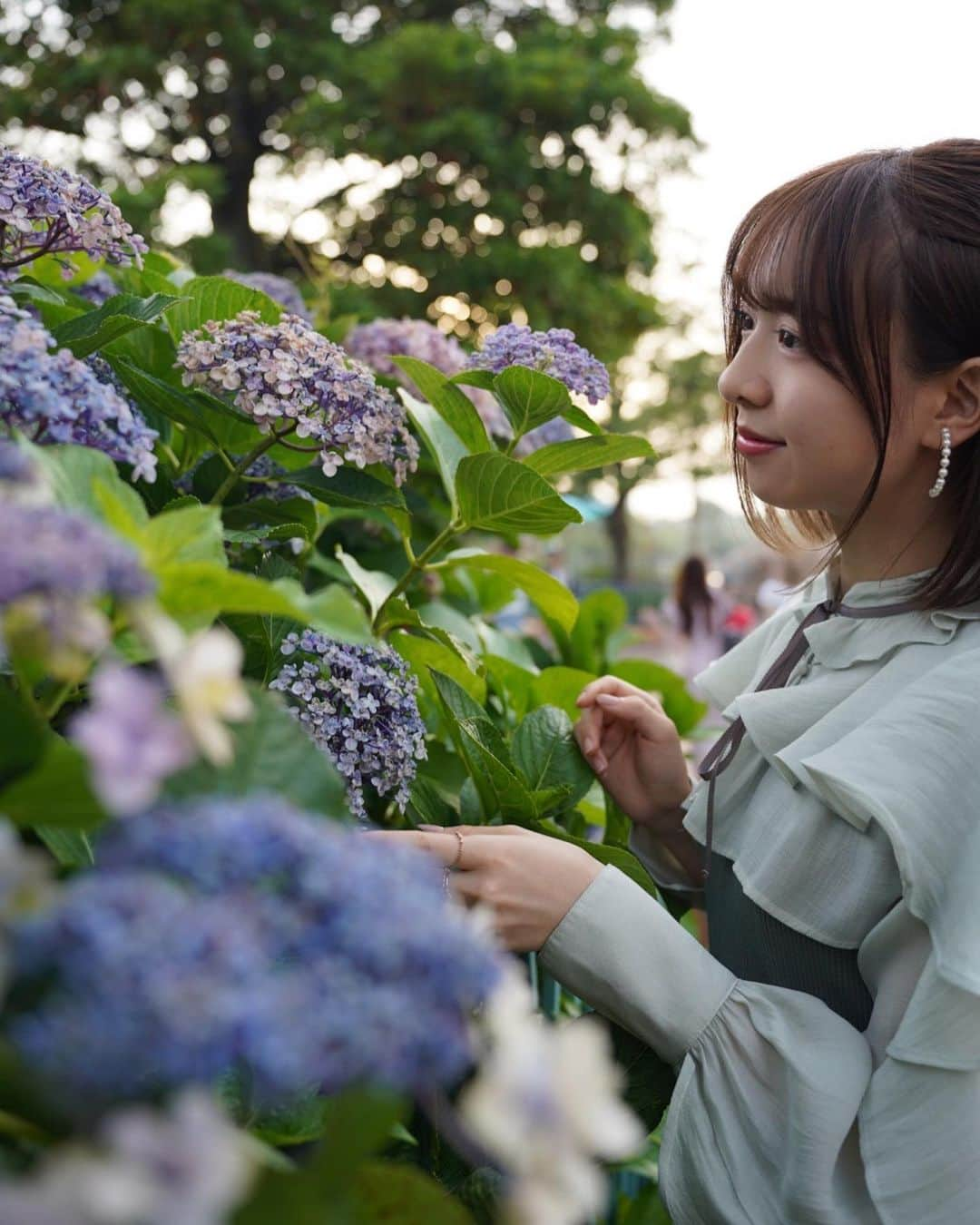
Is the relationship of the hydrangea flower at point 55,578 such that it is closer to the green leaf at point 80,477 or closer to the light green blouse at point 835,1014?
the green leaf at point 80,477

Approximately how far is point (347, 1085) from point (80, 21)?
14379 millimetres

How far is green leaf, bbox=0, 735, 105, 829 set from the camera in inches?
15.4

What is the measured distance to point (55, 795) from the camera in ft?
1.31

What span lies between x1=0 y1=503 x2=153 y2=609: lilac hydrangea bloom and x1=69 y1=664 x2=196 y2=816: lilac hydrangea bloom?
43mm

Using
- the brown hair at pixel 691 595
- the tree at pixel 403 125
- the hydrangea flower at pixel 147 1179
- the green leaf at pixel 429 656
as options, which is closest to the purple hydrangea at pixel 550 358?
the green leaf at pixel 429 656

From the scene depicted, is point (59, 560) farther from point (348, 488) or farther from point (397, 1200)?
point (348, 488)

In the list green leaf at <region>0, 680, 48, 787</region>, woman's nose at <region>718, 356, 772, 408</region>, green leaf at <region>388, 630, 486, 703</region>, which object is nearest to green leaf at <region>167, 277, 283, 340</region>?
green leaf at <region>388, 630, 486, 703</region>

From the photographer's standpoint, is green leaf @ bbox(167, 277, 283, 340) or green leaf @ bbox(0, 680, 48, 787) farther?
green leaf @ bbox(167, 277, 283, 340)

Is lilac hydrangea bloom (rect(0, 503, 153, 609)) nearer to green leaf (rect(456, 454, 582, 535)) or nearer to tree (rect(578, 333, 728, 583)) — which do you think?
green leaf (rect(456, 454, 582, 535))

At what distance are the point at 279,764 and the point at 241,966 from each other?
0.59ft

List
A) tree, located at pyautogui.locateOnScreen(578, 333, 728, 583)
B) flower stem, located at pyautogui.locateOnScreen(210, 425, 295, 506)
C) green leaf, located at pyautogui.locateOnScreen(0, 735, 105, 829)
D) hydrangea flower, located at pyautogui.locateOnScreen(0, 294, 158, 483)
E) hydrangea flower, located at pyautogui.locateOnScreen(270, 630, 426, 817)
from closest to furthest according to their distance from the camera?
green leaf, located at pyautogui.locateOnScreen(0, 735, 105, 829)
hydrangea flower, located at pyautogui.locateOnScreen(0, 294, 158, 483)
hydrangea flower, located at pyautogui.locateOnScreen(270, 630, 426, 817)
flower stem, located at pyautogui.locateOnScreen(210, 425, 295, 506)
tree, located at pyautogui.locateOnScreen(578, 333, 728, 583)

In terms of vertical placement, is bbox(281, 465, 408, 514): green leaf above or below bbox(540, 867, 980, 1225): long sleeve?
above

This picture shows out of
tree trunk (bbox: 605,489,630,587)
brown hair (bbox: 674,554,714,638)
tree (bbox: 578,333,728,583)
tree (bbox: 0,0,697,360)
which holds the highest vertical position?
tree (bbox: 0,0,697,360)

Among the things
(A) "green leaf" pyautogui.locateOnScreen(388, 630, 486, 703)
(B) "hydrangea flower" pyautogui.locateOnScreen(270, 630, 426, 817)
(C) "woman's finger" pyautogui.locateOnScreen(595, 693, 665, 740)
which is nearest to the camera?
(B) "hydrangea flower" pyautogui.locateOnScreen(270, 630, 426, 817)
